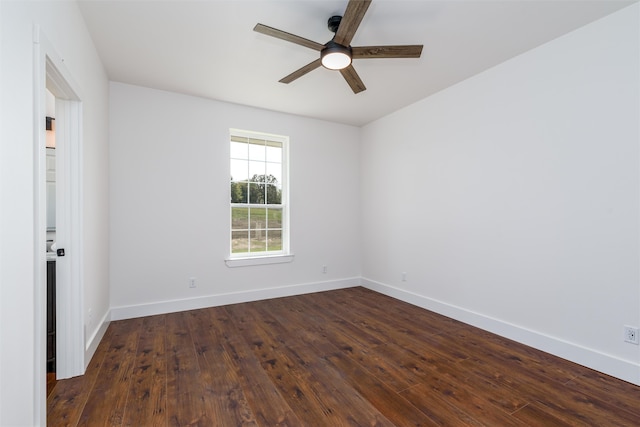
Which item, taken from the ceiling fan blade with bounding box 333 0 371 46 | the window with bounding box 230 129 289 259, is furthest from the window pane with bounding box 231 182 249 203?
the ceiling fan blade with bounding box 333 0 371 46

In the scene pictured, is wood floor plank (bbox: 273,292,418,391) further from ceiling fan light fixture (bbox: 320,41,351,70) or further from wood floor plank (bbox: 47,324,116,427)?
ceiling fan light fixture (bbox: 320,41,351,70)

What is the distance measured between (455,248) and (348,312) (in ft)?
4.90

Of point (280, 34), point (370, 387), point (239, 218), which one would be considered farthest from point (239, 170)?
point (370, 387)

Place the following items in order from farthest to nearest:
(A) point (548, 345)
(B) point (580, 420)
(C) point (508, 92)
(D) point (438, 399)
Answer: (C) point (508, 92) < (A) point (548, 345) < (D) point (438, 399) < (B) point (580, 420)

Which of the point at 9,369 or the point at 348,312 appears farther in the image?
the point at 348,312

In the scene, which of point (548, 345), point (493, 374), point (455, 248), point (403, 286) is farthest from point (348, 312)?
point (548, 345)

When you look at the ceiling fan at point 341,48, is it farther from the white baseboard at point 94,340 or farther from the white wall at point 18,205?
the white baseboard at point 94,340

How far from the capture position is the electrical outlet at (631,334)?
2.18m

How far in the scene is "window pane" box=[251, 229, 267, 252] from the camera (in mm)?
4344

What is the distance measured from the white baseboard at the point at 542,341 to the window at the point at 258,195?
2151mm

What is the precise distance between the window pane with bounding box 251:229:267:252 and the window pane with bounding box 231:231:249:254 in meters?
0.09

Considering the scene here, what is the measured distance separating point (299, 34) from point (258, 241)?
2763mm

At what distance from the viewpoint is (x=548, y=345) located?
2.64 m

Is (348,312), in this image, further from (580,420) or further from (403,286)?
(580,420)
